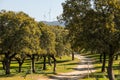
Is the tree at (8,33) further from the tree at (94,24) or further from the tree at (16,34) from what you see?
the tree at (94,24)

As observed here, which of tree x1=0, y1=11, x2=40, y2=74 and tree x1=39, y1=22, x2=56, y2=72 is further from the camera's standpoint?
tree x1=39, y1=22, x2=56, y2=72

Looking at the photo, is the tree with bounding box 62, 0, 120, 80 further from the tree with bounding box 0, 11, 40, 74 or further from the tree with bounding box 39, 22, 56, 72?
the tree with bounding box 39, 22, 56, 72

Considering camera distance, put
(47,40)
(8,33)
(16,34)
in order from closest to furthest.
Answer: (8,33) < (16,34) < (47,40)

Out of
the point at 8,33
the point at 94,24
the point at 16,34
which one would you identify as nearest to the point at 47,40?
the point at 16,34

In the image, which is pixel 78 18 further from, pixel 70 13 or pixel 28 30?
pixel 28 30

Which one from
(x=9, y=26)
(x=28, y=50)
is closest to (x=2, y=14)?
(x=9, y=26)

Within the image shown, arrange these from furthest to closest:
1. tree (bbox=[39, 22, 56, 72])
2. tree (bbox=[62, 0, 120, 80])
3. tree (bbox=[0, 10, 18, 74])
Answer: tree (bbox=[39, 22, 56, 72])
tree (bbox=[0, 10, 18, 74])
tree (bbox=[62, 0, 120, 80])

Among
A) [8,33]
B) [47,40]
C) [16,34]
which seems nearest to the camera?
[8,33]

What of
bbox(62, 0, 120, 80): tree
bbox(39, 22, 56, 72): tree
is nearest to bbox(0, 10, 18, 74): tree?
bbox(39, 22, 56, 72): tree

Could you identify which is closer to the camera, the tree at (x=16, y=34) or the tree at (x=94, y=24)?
the tree at (x=94, y=24)

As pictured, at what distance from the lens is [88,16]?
41.5 meters

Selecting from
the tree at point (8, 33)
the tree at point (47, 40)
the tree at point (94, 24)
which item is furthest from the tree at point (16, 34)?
the tree at point (94, 24)

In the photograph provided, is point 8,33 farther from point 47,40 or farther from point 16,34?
point 47,40

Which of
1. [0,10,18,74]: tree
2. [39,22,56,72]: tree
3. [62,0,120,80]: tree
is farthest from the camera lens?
[39,22,56,72]: tree
